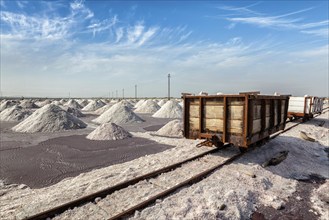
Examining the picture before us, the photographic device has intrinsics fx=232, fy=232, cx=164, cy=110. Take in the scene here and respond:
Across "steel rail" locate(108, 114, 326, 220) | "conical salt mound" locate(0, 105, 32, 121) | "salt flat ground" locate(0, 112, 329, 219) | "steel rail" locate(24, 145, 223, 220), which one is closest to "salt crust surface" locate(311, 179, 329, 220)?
"salt flat ground" locate(0, 112, 329, 219)

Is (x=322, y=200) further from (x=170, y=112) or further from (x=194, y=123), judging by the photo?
(x=170, y=112)

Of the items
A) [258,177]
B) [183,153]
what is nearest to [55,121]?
[183,153]

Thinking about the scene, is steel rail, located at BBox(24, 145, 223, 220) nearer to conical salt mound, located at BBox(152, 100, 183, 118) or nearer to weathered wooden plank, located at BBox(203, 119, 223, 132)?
weathered wooden plank, located at BBox(203, 119, 223, 132)

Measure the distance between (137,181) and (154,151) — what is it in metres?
5.33

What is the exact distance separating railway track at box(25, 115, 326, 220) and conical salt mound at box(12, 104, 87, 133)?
53.9 ft

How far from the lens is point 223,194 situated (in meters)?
5.99

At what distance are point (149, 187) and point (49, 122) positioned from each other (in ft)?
60.5

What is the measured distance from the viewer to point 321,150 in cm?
1138

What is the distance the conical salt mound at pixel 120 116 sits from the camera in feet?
87.9

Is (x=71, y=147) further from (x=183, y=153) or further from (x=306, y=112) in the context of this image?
(x=306, y=112)

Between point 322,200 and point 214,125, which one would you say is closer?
point 322,200

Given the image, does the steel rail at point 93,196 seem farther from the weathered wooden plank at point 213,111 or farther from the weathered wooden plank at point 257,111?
the weathered wooden plank at point 257,111

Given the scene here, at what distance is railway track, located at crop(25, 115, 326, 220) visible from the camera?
5.14 m

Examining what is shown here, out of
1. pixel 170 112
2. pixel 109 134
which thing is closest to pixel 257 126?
pixel 109 134
